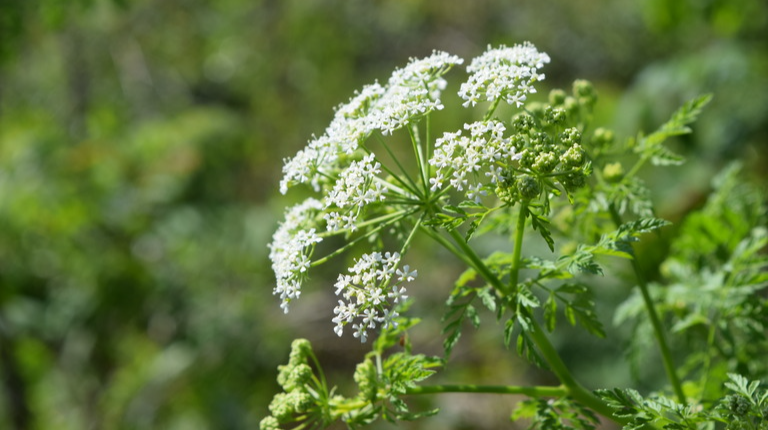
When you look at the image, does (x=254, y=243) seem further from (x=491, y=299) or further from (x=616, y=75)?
(x=616, y=75)

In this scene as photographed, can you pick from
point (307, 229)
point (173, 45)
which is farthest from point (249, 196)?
point (307, 229)

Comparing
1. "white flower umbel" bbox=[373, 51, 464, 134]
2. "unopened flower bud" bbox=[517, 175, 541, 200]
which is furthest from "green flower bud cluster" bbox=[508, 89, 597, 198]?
"white flower umbel" bbox=[373, 51, 464, 134]

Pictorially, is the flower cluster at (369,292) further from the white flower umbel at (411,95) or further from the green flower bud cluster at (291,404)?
the white flower umbel at (411,95)

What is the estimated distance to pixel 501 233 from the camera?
2436mm

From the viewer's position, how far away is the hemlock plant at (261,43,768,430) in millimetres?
1847

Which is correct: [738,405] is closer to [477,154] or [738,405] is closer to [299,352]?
[477,154]

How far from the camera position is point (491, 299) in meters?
1.93

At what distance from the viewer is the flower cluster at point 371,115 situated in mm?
2055

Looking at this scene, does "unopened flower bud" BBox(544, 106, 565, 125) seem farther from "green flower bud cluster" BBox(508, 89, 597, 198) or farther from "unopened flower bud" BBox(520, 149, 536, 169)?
"unopened flower bud" BBox(520, 149, 536, 169)

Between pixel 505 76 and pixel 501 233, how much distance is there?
2.08 ft

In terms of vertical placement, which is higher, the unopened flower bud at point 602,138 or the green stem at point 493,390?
the unopened flower bud at point 602,138

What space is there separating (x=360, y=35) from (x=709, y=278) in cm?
1166

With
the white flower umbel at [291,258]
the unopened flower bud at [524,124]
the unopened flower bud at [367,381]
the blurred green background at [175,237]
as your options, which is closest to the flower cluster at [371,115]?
the white flower umbel at [291,258]

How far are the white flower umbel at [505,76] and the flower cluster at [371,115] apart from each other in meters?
0.10
